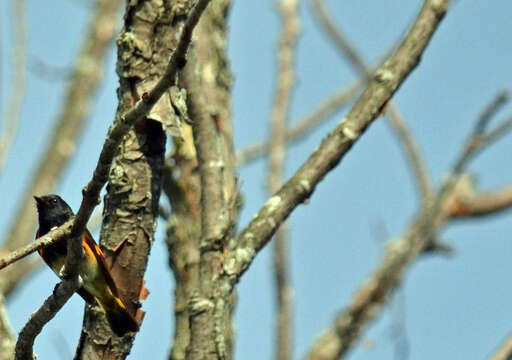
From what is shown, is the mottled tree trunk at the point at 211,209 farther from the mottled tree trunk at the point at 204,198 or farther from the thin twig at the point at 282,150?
the thin twig at the point at 282,150

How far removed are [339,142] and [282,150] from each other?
2318mm

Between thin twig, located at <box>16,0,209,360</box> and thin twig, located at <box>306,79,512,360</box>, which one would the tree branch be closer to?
thin twig, located at <box>306,79,512,360</box>

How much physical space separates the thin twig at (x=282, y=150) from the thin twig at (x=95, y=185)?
2.30 meters

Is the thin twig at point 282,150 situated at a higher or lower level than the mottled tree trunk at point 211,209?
higher

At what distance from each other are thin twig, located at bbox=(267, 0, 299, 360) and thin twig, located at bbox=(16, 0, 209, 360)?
90.6 inches

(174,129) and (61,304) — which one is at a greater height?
(174,129)

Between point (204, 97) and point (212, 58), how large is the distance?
717mm

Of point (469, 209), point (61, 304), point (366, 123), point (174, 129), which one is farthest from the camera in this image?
point (469, 209)

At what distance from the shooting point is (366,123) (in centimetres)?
346

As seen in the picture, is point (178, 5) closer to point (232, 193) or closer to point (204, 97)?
point (204, 97)

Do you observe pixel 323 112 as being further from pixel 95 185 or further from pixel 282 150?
pixel 95 185

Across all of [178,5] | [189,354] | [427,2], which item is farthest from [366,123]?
[189,354]

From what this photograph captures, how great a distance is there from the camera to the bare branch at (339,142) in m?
3.32

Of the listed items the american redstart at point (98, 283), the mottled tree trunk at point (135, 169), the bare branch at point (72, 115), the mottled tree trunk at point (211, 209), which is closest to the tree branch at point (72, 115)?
the bare branch at point (72, 115)
